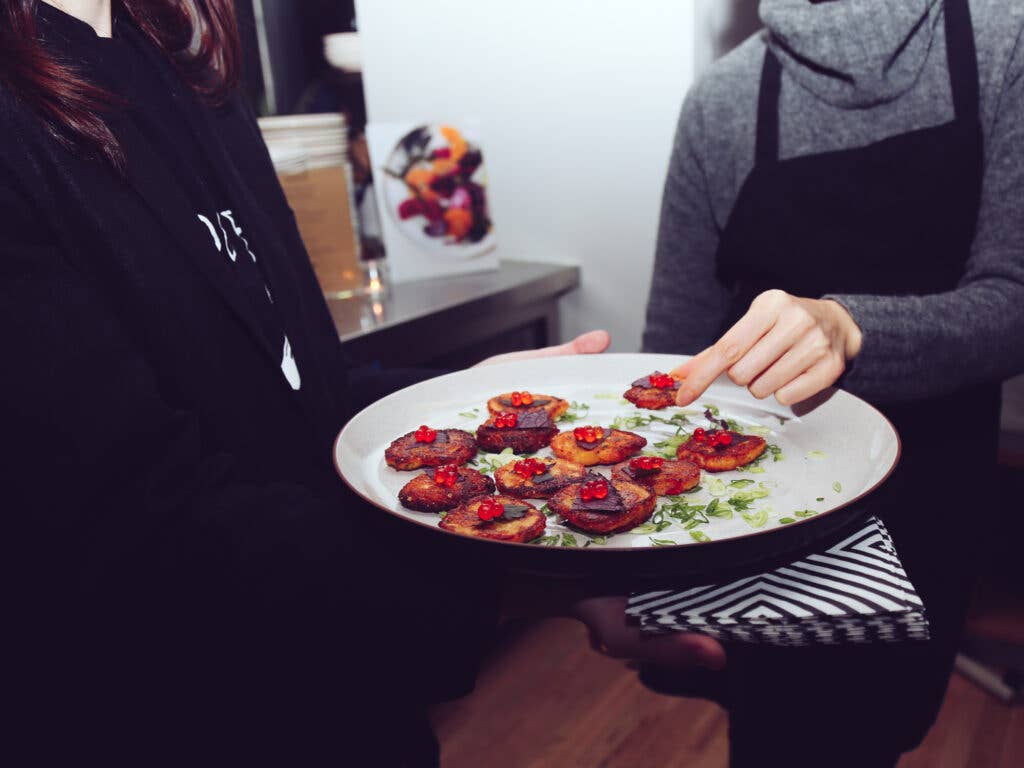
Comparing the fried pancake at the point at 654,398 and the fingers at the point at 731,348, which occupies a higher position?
the fingers at the point at 731,348

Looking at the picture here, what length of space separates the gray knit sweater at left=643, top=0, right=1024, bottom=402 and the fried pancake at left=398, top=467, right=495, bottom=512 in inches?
21.4

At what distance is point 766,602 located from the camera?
67 centimetres

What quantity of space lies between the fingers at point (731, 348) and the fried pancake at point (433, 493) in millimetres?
253

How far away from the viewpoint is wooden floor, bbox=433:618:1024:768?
1.81m

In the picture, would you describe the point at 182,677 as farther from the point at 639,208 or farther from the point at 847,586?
the point at 639,208

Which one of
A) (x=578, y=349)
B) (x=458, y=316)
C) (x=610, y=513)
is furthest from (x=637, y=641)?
(x=458, y=316)

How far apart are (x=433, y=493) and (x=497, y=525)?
9 centimetres

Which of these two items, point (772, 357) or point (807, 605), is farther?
point (772, 357)

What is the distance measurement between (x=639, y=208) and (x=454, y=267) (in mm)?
483

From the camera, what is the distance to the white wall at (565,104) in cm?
188

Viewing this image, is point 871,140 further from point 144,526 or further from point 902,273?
point 144,526

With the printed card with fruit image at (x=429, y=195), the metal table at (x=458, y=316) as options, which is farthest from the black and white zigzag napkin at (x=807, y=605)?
the printed card with fruit image at (x=429, y=195)

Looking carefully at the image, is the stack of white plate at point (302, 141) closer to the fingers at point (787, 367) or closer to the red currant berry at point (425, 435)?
the red currant berry at point (425, 435)

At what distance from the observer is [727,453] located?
92cm
